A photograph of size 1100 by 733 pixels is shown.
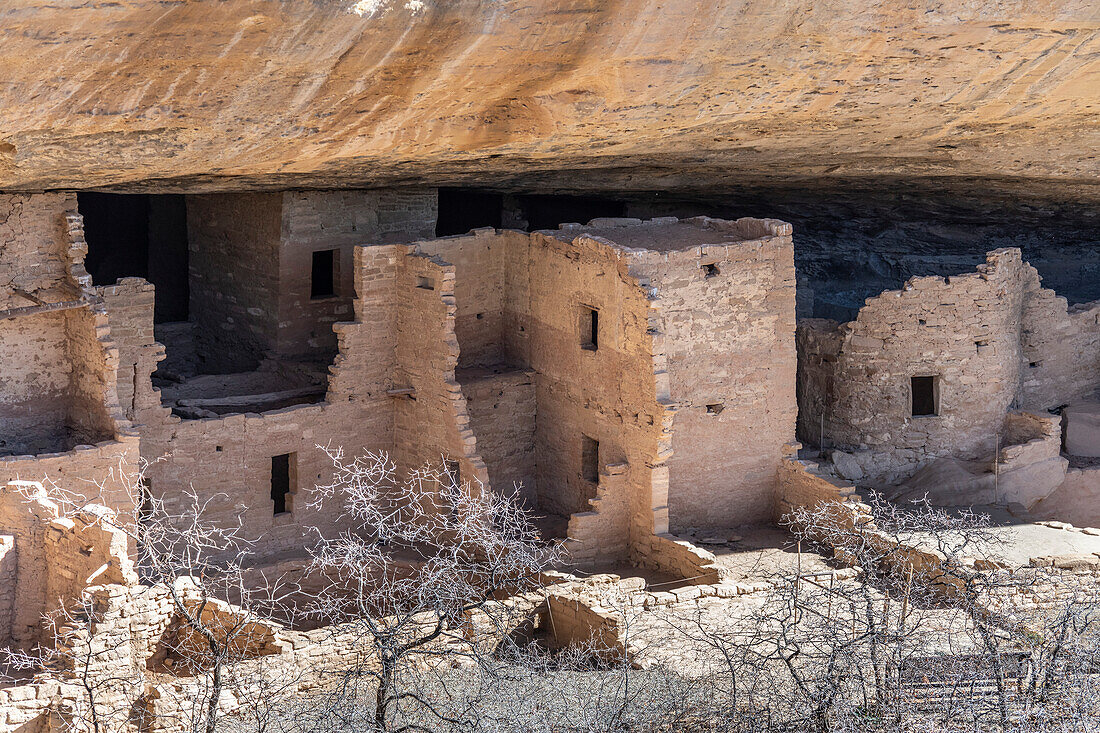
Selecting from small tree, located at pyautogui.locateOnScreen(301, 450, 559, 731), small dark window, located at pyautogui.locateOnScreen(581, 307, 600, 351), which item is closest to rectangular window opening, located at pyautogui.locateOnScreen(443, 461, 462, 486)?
small tree, located at pyautogui.locateOnScreen(301, 450, 559, 731)

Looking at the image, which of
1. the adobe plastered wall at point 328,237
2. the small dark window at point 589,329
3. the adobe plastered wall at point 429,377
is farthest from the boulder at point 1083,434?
the adobe plastered wall at point 328,237

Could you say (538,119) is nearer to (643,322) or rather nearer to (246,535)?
(643,322)

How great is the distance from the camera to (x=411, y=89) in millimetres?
12156

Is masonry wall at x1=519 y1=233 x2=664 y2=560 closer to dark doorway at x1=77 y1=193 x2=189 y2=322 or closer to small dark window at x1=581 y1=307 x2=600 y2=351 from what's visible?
small dark window at x1=581 y1=307 x2=600 y2=351

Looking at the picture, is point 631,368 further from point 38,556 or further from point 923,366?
point 38,556

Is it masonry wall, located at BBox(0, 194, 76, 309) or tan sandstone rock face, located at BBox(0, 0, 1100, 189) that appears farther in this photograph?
masonry wall, located at BBox(0, 194, 76, 309)

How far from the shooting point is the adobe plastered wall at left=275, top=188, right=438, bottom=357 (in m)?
18.1

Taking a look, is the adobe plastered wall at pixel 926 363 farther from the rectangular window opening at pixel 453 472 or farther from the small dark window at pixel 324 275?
the small dark window at pixel 324 275

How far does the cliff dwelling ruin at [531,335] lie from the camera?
12078 millimetres

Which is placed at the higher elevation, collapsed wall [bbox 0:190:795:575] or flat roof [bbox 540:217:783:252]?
flat roof [bbox 540:217:783:252]

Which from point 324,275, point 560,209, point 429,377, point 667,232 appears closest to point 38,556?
point 429,377

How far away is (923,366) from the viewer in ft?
57.5

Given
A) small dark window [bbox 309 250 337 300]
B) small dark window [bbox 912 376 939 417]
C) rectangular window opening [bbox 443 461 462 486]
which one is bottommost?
rectangular window opening [bbox 443 461 462 486]

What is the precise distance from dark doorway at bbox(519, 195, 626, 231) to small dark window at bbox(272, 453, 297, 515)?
5471mm
